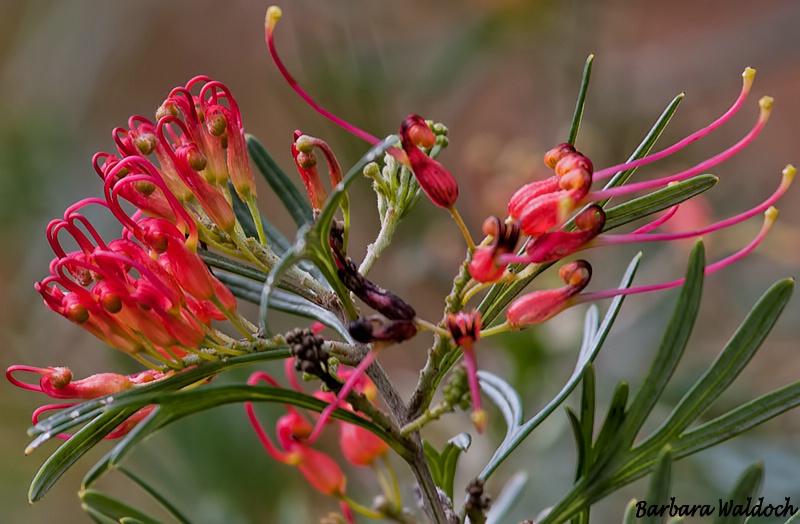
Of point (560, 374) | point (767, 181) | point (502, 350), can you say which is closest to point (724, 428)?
point (502, 350)

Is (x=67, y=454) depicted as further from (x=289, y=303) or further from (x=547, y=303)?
(x=547, y=303)

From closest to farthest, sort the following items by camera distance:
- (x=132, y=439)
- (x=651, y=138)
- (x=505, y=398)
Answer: (x=132, y=439) → (x=651, y=138) → (x=505, y=398)

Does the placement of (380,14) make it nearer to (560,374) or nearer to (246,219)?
(560,374)

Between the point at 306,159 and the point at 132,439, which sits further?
the point at 306,159

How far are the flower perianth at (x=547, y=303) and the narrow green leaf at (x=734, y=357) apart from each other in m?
Answer: 0.08

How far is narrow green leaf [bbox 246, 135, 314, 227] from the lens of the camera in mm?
555

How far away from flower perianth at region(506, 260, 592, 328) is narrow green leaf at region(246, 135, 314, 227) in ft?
0.62

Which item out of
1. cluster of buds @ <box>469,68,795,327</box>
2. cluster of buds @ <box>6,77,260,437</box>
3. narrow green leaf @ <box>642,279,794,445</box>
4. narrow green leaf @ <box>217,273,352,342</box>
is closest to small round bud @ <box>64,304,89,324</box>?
cluster of buds @ <box>6,77,260,437</box>

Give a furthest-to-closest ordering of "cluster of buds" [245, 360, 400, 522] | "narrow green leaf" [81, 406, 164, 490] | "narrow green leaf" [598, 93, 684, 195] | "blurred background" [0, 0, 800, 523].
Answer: "blurred background" [0, 0, 800, 523] → "cluster of buds" [245, 360, 400, 522] → "narrow green leaf" [598, 93, 684, 195] → "narrow green leaf" [81, 406, 164, 490]

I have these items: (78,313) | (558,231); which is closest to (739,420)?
(558,231)

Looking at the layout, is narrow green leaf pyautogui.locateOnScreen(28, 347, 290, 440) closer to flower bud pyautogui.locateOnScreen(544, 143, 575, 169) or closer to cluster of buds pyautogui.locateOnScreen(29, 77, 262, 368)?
cluster of buds pyautogui.locateOnScreen(29, 77, 262, 368)

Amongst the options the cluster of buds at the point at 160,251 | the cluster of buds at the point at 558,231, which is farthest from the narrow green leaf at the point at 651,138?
the cluster of buds at the point at 160,251

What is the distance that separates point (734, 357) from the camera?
1.31ft

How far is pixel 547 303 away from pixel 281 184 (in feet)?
0.70
